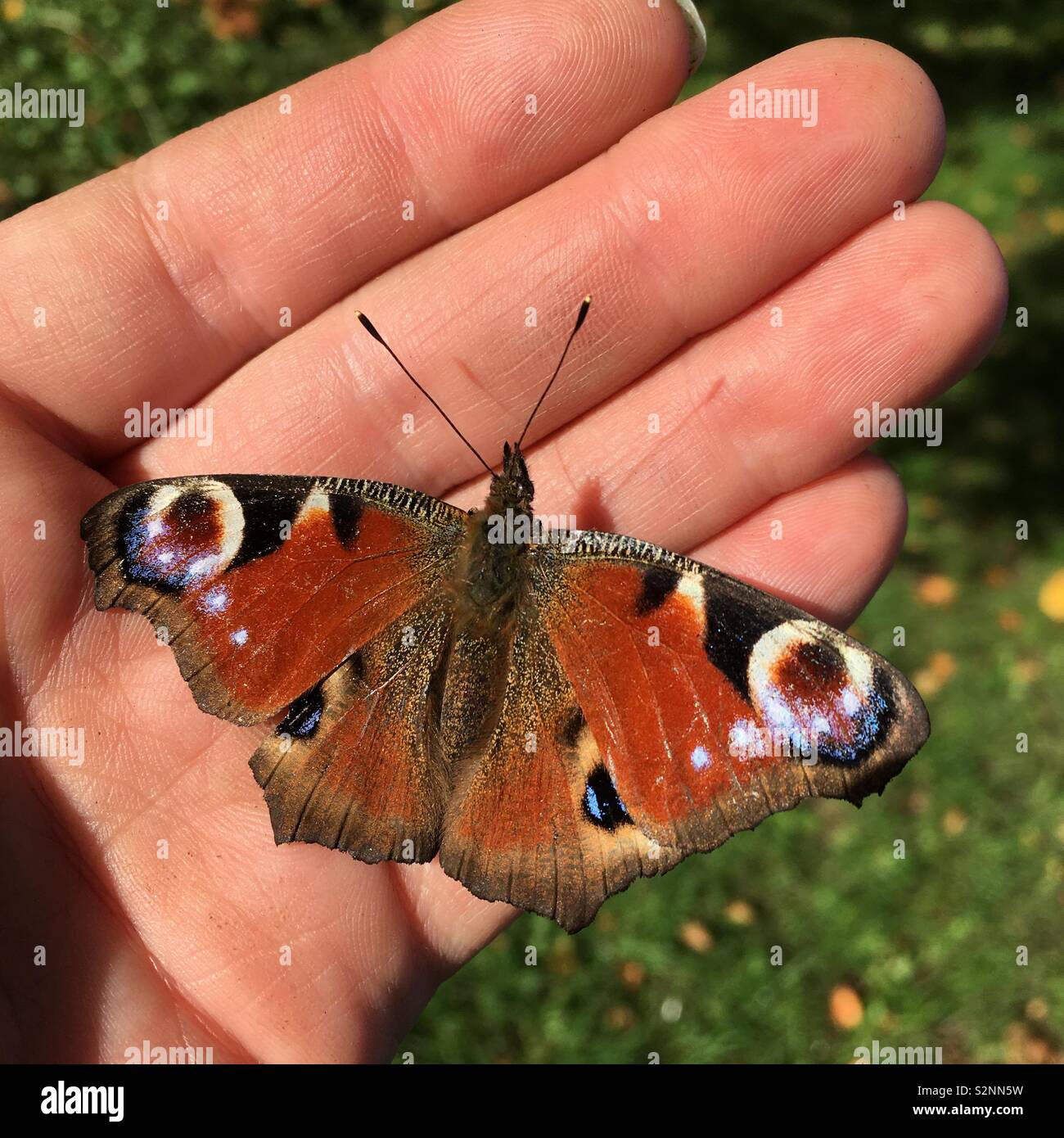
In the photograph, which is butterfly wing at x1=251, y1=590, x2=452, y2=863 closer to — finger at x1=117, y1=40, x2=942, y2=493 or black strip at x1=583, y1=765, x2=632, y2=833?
black strip at x1=583, y1=765, x2=632, y2=833

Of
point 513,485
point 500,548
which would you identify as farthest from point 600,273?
point 500,548

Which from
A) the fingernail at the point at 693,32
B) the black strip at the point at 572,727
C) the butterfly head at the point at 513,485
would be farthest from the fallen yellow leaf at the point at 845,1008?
the fingernail at the point at 693,32

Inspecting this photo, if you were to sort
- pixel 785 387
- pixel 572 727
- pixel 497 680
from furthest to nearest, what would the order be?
1. pixel 785 387
2. pixel 497 680
3. pixel 572 727

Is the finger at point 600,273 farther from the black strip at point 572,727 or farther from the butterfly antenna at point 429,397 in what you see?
the black strip at point 572,727

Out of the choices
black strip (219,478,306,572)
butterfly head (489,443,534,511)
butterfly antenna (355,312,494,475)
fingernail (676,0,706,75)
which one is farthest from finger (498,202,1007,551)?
black strip (219,478,306,572)

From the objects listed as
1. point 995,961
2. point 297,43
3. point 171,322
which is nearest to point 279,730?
point 171,322

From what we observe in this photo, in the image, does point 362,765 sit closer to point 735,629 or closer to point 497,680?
point 497,680

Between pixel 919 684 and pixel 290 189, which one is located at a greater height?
pixel 290 189
